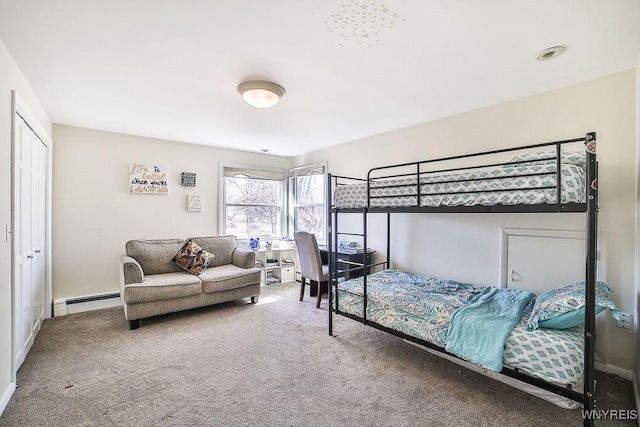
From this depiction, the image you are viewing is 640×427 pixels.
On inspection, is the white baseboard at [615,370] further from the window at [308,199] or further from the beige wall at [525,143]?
the window at [308,199]

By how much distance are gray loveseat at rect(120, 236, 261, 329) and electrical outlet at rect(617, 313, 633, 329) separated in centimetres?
362

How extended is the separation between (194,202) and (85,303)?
1.87 meters

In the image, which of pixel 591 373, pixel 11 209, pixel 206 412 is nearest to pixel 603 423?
pixel 591 373

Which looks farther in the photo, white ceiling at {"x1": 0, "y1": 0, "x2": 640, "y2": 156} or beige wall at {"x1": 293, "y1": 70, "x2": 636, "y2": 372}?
beige wall at {"x1": 293, "y1": 70, "x2": 636, "y2": 372}

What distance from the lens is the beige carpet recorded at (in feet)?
5.88

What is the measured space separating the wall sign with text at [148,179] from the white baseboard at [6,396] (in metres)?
2.60

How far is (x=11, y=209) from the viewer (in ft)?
6.57

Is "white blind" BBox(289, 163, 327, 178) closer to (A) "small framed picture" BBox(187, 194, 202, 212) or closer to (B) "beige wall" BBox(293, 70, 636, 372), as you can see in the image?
(B) "beige wall" BBox(293, 70, 636, 372)

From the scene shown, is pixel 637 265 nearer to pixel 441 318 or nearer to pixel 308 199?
pixel 441 318

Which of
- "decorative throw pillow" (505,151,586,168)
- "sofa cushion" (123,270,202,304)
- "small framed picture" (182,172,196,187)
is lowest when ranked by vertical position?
"sofa cushion" (123,270,202,304)

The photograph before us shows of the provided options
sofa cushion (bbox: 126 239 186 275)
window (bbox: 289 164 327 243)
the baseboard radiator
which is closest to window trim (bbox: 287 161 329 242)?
window (bbox: 289 164 327 243)

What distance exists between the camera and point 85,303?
3.67m

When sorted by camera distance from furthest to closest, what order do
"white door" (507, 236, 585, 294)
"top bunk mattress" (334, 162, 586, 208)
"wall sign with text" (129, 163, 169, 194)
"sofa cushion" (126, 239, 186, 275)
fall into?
1. "wall sign with text" (129, 163, 169, 194)
2. "sofa cushion" (126, 239, 186, 275)
3. "white door" (507, 236, 585, 294)
4. "top bunk mattress" (334, 162, 586, 208)

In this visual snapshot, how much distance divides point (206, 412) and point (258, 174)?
392 centimetres
